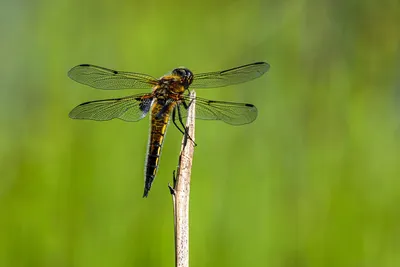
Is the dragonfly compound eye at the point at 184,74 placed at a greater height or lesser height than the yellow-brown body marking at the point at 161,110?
greater

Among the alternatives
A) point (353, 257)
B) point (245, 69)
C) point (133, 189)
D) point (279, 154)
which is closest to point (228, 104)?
point (245, 69)

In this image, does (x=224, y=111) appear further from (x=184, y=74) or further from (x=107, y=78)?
(x=107, y=78)

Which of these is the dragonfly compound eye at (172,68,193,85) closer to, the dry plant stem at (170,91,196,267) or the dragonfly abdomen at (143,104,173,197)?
the dragonfly abdomen at (143,104,173,197)

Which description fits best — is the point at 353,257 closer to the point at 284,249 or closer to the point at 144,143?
the point at 284,249

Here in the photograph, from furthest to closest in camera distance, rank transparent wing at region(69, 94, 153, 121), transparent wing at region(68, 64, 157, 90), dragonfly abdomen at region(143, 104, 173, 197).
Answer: transparent wing at region(68, 64, 157, 90), transparent wing at region(69, 94, 153, 121), dragonfly abdomen at region(143, 104, 173, 197)

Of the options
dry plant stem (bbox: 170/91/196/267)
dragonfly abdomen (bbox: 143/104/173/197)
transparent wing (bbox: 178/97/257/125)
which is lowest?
dry plant stem (bbox: 170/91/196/267)

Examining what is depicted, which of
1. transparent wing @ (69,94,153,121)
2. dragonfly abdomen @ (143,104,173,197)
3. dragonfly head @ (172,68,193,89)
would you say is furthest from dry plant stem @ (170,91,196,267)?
dragonfly head @ (172,68,193,89)

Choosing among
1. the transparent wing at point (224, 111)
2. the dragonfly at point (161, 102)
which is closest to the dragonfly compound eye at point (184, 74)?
the dragonfly at point (161, 102)

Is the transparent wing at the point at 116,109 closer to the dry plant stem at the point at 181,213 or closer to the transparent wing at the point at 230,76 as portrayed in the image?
the transparent wing at the point at 230,76

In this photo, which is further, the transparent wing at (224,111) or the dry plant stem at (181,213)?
the transparent wing at (224,111)
